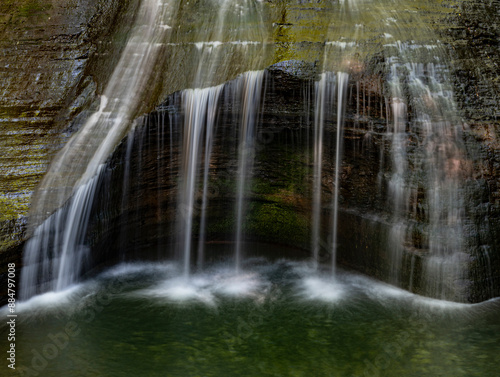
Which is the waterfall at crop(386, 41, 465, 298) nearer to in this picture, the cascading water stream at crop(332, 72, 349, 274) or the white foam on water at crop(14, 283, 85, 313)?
the cascading water stream at crop(332, 72, 349, 274)

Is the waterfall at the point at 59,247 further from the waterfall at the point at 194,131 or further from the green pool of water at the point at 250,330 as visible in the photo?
the waterfall at the point at 194,131

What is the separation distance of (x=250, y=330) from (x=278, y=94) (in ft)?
9.48

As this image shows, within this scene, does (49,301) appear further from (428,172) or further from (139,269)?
(428,172)

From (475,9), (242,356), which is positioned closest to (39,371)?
(242,356)

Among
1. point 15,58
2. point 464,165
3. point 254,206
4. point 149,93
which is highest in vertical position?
point 15,58

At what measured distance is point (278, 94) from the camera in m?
6.21

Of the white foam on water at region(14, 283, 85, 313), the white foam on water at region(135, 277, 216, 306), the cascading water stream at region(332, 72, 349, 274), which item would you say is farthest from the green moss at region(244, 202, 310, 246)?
the white foam on water at region(14, 283, 85, 313)

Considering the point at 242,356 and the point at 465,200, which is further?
the point at 465,200

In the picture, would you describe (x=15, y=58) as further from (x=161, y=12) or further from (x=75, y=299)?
(x=75, y=299)

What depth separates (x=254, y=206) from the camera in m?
7.15

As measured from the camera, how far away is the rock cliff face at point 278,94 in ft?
18.1

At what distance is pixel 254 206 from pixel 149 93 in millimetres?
2165

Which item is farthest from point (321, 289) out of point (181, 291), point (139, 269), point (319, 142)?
point (139, 269)

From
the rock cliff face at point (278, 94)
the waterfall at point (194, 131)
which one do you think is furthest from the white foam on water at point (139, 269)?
the rock cliff face at point (278, 94)
